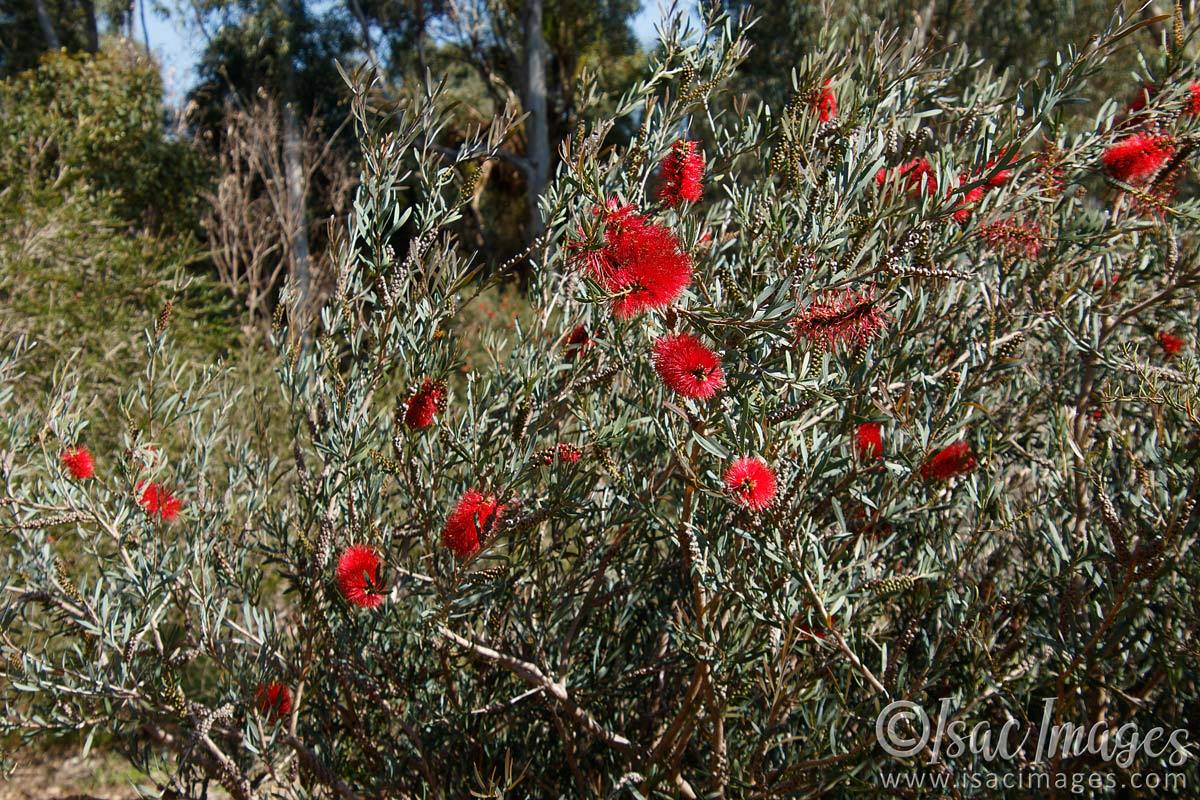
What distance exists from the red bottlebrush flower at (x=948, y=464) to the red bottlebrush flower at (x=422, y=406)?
0.86 metres

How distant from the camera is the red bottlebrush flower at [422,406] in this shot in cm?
153

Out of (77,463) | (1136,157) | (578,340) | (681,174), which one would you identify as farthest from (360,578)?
(1136,157)

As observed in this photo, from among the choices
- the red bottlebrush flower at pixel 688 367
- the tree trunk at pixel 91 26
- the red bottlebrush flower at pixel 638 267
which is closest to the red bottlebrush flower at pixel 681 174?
the red bottlebrush flower at pixel 638 267

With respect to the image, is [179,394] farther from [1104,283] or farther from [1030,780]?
[1104,283]

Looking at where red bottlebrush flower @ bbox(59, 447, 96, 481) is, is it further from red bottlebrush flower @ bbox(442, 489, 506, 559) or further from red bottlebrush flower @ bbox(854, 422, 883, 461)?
red bottlebrush flower @ bbox(854, 422, 883, 461)

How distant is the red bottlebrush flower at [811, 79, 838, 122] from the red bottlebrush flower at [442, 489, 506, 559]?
88 centimetres

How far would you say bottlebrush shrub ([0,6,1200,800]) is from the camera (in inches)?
55.4

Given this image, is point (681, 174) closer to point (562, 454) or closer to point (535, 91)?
point (562, 454)

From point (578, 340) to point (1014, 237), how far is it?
0.83m

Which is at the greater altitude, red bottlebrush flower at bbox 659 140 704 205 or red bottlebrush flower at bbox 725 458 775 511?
red bottlebrush flower at bbox 659 140 704 205

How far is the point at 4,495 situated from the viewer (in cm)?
187

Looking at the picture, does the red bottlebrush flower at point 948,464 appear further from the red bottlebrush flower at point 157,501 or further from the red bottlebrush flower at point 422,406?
the red bottlebrush flower at point 157,501

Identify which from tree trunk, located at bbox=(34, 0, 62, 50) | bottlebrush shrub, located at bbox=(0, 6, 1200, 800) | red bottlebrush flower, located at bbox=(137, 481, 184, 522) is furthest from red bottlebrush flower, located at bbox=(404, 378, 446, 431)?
tree trunk, located at bbox=(34, 0, 62, 50)

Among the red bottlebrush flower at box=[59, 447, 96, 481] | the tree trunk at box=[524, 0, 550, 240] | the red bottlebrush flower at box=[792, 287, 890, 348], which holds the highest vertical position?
the tree trunk at box=[524, 0, 550, 240]
